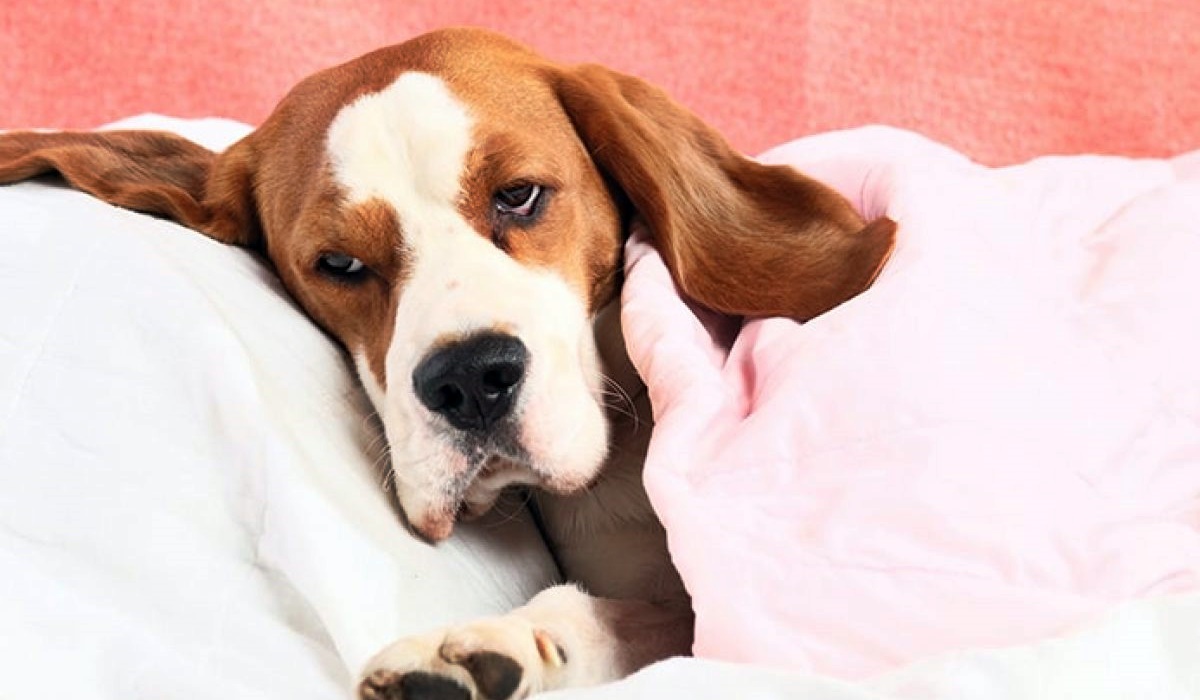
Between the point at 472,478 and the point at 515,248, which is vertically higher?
the point at 515,248

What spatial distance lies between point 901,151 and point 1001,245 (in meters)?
0.59

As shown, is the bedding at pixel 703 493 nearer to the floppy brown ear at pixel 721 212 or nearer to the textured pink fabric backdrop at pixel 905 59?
the floppy brown ear at pixel 721 212

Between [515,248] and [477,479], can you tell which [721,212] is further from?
[477,479]

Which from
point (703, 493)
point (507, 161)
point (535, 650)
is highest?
point (507, 161)

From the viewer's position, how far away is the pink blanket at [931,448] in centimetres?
110

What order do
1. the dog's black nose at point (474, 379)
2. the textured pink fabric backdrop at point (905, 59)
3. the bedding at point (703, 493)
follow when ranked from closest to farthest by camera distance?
the bedding at point (703, 493) < the dog's black nose at point (474, 379) < the textured pink fabric backdrop at point (905, 59)

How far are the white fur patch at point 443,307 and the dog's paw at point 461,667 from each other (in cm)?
21

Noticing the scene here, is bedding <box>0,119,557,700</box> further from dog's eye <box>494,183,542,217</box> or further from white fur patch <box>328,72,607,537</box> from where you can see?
dog's eye <box>494,183,542,217</box>

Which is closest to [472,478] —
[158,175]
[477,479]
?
[477,479]

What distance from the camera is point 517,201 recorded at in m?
1.58

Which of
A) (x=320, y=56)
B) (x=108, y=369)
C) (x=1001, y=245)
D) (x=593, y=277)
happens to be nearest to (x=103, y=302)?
(x=108, y=369)

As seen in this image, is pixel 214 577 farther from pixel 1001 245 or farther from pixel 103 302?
pixel 1001 245

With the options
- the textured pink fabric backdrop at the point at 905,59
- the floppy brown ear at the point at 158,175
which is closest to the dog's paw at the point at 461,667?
the floppy brown ear at the point at 158,175

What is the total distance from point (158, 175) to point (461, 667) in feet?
3.06
